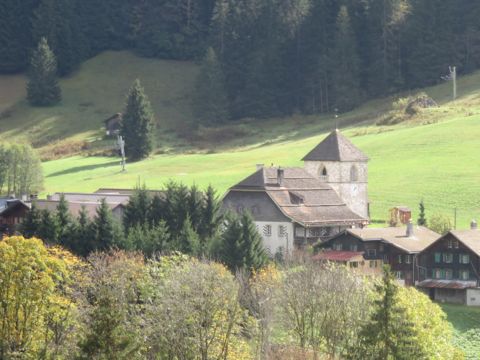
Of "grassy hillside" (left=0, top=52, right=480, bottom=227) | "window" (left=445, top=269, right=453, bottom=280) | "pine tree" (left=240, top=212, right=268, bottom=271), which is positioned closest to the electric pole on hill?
"grassy hillside" (left=0, top=52, right=480, bottom=227)

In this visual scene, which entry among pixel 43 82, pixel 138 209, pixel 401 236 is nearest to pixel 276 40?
pixel 43 82

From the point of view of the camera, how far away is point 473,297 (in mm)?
74875

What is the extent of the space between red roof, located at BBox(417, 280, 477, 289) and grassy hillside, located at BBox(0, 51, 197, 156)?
65.1 meters

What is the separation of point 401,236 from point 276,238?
8711 mm

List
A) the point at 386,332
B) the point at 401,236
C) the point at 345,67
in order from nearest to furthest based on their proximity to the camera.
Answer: the point at 386,332, the point at 401,236, the point at 345,67

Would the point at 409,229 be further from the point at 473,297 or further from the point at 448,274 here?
the point at 473,297

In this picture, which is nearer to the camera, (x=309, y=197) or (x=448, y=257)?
(x=448, y=257)

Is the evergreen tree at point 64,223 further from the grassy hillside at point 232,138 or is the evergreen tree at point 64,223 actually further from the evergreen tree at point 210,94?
the evergreen tree at point 210,94

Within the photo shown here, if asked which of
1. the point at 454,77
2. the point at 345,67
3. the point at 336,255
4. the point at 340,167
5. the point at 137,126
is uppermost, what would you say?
the point at 345,67

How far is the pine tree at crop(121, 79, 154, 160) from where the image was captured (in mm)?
128250

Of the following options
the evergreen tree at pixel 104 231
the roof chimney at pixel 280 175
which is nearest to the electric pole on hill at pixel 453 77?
the roof chimney at pixel 280 175

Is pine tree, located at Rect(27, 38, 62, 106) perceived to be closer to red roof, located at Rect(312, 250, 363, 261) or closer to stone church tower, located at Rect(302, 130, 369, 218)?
stone church tower, located at Rect(302, 130, 369, 218)

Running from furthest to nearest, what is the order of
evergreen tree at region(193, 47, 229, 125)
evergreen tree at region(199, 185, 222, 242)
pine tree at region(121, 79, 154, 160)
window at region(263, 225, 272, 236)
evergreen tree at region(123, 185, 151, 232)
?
evergreen tree at region(193, 47, 229, 125) < pine tree at region(121, 79, 154, 160) < window at region(263, 225, 272, 236) < evergreen tree at region(123, 185, 151, 232) < evergreen tree at region(199, 185, 222, 242)

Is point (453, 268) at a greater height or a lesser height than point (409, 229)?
lesser
